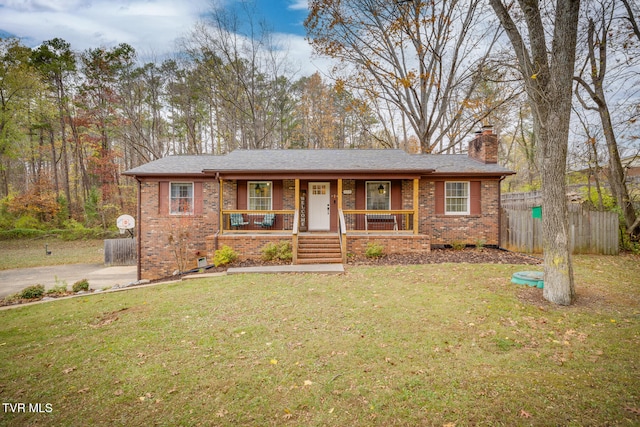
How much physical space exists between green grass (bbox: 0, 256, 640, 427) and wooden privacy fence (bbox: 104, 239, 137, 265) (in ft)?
27.8

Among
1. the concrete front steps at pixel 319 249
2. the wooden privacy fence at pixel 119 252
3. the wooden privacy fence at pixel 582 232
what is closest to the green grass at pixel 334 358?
the concrete front steps at pixel 319 249

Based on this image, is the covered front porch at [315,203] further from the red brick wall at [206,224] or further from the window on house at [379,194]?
the red brick wall at [206,224]

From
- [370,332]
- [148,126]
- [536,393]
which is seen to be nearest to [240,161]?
[370,332]

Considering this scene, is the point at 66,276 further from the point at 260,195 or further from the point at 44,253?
the point at 260,195

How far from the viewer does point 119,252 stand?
1420cm

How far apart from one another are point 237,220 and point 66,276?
698cm

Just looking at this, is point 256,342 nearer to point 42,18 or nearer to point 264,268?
point 264,268

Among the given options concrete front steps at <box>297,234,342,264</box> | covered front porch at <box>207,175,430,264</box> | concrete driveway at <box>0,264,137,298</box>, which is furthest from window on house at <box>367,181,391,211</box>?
concrete driveway at <box>0,264,137,298</box>

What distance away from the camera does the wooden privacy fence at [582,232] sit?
33.7ft

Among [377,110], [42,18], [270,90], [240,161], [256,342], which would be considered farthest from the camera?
[270,90]

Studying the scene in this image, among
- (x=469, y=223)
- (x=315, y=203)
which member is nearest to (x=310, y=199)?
(x=315, y=203)

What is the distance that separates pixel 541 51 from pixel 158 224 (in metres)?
12.8

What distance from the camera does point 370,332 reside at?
4234mm

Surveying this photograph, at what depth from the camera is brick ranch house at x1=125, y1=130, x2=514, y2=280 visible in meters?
10.7
